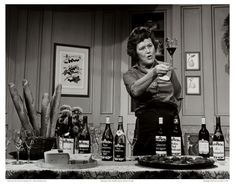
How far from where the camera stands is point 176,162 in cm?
87

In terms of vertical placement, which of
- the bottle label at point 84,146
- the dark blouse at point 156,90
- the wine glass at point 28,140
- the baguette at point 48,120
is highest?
the dark blouse at point 156,90

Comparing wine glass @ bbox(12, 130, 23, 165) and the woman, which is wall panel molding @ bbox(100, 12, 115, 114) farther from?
wine glass @ bbox(12, 130, 23, 165)

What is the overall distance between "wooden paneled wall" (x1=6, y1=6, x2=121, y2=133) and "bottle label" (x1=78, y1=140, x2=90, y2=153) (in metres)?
0.81

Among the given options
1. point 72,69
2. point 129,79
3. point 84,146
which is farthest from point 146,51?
point 84,146

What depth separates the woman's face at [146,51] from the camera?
61.9 inches

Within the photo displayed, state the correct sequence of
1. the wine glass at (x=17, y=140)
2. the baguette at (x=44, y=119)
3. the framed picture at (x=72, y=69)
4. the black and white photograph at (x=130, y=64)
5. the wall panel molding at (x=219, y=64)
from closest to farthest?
the wine glass at (x=17, y=140)
the baguette at (x=44, y=119)
the black and white photograph at (x=130, y=64)
the wall panel molding at (x=219, y=64)
the framed picture at (x=72, y=69)

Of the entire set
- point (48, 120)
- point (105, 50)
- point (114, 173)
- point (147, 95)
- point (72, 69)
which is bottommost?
point (114, 173)

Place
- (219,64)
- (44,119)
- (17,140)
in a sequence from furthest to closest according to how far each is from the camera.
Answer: (219,64)
(44,119)
(17,140)

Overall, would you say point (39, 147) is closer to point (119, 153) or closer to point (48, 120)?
point (48, 120)

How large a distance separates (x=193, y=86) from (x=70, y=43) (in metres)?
0.85

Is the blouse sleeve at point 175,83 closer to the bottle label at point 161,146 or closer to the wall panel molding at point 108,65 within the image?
the wall panel molding at point 108,65

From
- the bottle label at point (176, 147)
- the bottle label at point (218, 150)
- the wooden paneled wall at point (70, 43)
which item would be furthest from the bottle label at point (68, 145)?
the wooden paneled wall at point (70, 43)

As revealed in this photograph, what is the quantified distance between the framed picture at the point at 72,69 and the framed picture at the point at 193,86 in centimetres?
66
